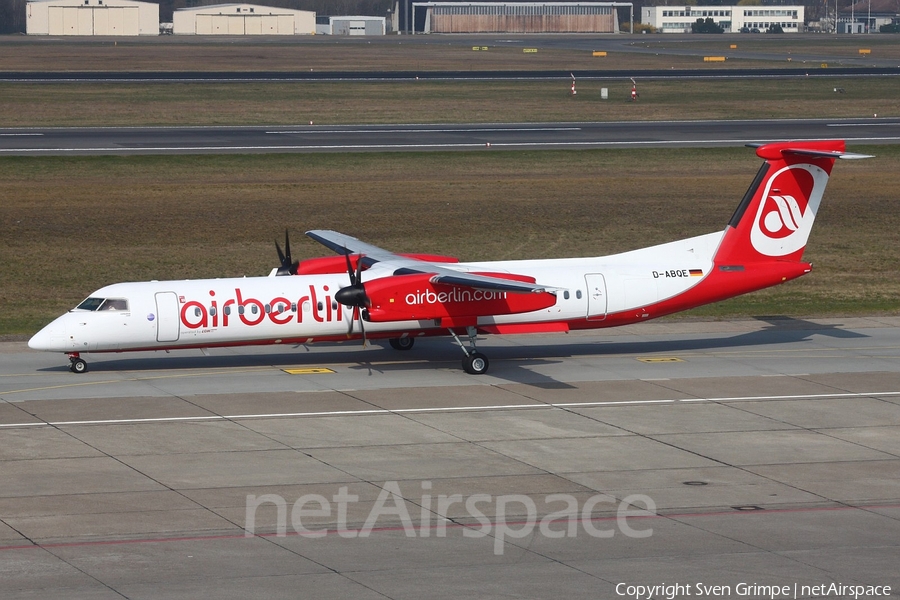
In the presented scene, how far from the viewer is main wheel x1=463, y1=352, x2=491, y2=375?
99.6ft

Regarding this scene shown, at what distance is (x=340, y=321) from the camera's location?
30156mm

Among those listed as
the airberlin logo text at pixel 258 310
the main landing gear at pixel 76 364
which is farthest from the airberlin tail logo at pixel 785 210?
the main landing gear at pixel 76 364

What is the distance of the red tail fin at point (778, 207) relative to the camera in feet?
106

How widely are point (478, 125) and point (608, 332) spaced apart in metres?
44.2

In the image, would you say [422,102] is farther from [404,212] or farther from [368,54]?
[368,54]

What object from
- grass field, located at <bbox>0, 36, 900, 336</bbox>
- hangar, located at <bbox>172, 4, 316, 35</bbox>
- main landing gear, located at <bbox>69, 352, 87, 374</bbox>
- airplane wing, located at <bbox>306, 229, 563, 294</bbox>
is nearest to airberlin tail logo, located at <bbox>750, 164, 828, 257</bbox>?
airplane wing, located at <bbox>306, 229, 563, 294</bbox>

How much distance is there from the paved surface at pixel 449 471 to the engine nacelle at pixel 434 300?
1.68 m

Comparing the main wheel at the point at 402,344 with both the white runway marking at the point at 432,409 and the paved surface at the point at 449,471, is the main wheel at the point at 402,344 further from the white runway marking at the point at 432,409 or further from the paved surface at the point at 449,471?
the white runway marking at the point at 432,409

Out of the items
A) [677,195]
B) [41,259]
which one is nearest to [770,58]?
[677,195]

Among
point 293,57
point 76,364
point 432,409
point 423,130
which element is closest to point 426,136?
point 423,130

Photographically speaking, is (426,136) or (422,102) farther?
(422,102)

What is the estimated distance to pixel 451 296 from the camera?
98.8 ft

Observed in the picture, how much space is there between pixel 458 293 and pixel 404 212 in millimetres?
23745

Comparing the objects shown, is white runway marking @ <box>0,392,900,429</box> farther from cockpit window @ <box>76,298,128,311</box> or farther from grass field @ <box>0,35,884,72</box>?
grass field @ <box>0,35,884,72</box>
